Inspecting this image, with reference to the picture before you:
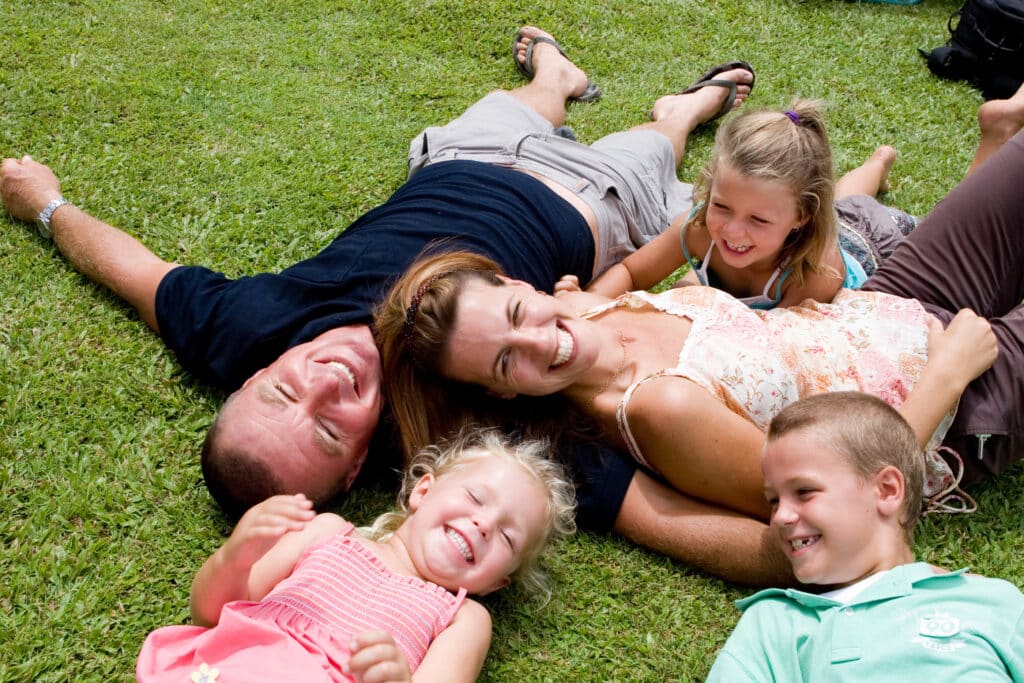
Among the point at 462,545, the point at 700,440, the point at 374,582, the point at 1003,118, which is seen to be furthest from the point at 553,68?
the point at 374,582

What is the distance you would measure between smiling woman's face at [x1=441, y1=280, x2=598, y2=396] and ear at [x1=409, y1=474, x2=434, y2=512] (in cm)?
39

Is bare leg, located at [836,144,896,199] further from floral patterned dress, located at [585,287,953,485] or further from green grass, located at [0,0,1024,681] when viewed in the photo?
floral patterned dress, located at [585,287,953,485]

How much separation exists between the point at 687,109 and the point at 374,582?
3703 mm

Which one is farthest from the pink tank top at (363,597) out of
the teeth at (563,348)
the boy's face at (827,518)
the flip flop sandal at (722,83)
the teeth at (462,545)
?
the flip flop sandal at (722,83)

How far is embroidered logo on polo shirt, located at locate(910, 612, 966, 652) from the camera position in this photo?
2562 millimetres

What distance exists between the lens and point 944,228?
3.85 metres

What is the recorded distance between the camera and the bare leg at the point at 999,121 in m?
4.51

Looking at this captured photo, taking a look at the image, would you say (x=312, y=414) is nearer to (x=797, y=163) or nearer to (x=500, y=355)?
(x=500, y=355)

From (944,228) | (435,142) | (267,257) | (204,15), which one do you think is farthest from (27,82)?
(944,228)

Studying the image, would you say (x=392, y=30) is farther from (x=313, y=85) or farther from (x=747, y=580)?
(x=747, y=580)

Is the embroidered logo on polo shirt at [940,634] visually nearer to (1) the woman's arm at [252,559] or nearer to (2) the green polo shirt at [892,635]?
(2) the green polo shirt at [892,635]

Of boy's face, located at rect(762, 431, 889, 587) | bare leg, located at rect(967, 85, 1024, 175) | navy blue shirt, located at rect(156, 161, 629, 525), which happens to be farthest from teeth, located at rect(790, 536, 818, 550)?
bare leg, located at rect(967, 85, 1024, 175)

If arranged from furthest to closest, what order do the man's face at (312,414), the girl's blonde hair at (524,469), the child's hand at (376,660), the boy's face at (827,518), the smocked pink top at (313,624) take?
the man's face at (312,414) → the girl's blonde hair at (524,469) → the boy's face at (827,518) → the smocked pink top at (313,624) → the child's hand at (376,660)

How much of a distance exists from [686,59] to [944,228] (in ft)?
9.11
